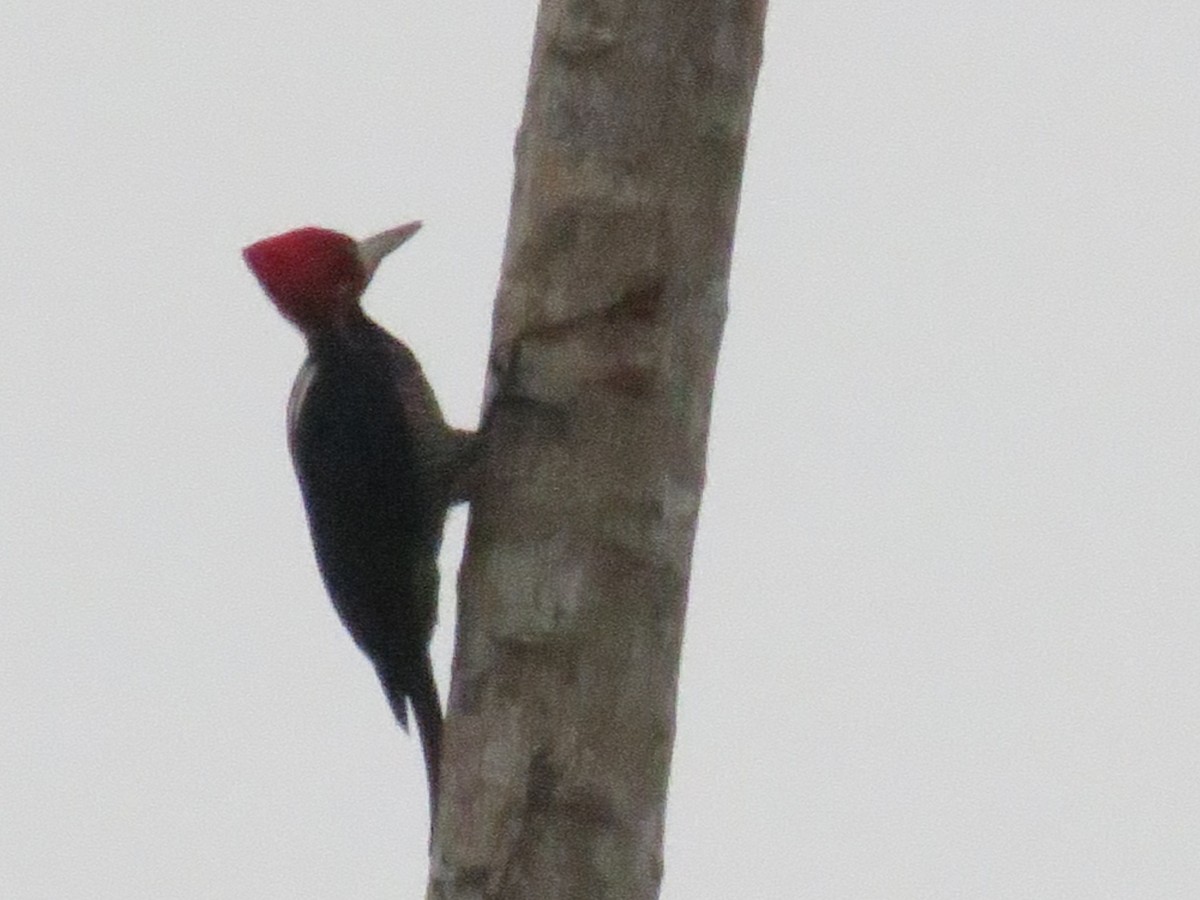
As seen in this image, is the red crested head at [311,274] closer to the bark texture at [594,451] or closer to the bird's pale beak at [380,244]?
the bird's pale beak at [380,244]

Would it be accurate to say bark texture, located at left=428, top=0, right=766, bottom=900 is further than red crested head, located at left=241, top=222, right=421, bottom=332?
No

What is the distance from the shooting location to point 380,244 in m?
4.00

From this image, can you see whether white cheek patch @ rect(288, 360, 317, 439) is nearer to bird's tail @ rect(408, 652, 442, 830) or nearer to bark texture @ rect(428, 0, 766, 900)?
bird's tail @ rect(408, 652, 442, 830)

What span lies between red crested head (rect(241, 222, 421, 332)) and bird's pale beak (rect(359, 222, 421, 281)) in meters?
0.02

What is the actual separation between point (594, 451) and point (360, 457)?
859mm

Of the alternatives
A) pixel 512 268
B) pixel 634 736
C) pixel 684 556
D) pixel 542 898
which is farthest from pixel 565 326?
pixel 542 898

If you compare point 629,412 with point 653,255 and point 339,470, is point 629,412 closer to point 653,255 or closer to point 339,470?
point 653,255

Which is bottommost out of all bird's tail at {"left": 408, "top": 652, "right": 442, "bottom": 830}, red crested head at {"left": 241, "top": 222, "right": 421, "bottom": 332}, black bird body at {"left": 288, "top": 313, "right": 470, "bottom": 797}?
bird's tail at {"left": 408, "top": 652, "right": 442, "bottom": 830}

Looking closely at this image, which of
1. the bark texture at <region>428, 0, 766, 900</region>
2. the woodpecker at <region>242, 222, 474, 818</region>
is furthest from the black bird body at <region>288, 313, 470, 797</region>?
the bark texture at <region>428, 0, 766, 900</region>

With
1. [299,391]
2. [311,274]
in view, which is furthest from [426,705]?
[311,274]

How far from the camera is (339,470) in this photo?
381 cm

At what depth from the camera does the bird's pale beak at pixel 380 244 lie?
3.98 m

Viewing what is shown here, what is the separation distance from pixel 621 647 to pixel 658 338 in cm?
53

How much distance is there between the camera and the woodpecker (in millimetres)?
3809
